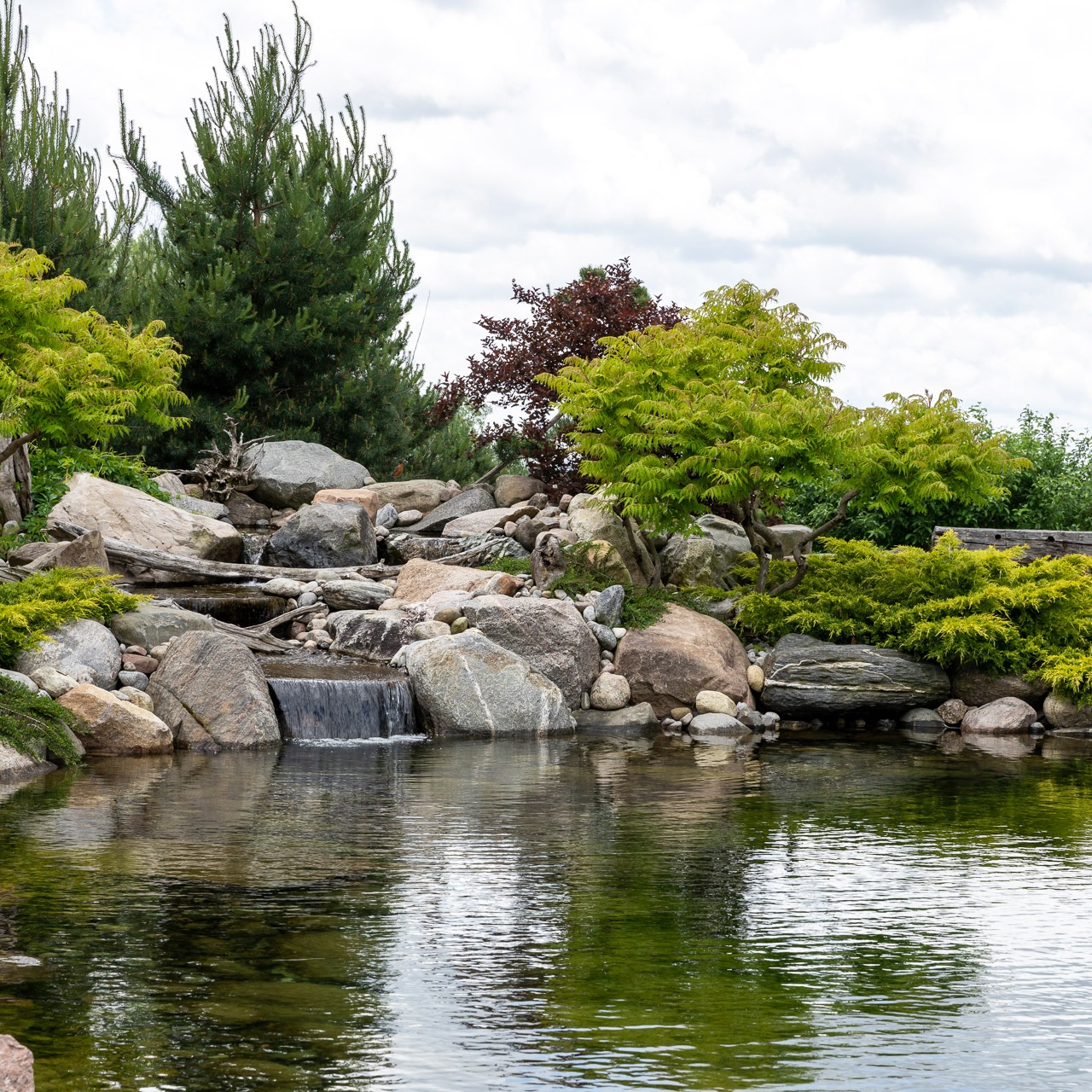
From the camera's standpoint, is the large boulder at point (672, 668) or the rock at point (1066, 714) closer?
the large boulder at point (672, 668)

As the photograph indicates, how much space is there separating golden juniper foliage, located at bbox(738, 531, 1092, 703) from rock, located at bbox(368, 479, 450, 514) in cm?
841

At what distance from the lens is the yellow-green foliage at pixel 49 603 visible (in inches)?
516

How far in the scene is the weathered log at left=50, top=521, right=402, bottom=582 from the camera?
1822cm

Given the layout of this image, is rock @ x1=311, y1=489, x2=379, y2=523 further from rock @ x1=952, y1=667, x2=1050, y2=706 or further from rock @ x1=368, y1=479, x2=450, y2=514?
rock @ x1=952, y1=667, x2=1050, y2=706

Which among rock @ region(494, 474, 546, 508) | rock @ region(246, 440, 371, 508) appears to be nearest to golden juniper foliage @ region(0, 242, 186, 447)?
rock @ region(246, 440, 371, 508)

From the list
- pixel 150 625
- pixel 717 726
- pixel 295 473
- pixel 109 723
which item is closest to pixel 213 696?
pixel 109 723

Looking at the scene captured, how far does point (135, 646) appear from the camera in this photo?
579 inches

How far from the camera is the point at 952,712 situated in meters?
17.1

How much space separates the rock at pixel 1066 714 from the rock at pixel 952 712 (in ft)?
3.25

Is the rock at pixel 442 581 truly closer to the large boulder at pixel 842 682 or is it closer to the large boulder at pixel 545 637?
the large boulder at pixel 545 637

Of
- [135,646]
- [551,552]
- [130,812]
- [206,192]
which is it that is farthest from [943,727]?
[206,192]

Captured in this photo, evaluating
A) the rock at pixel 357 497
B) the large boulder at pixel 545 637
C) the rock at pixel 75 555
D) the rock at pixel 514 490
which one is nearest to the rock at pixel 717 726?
the large boulder at pixel 545 637

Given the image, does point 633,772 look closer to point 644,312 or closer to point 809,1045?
point 809,1045

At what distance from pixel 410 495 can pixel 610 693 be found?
10025mm
